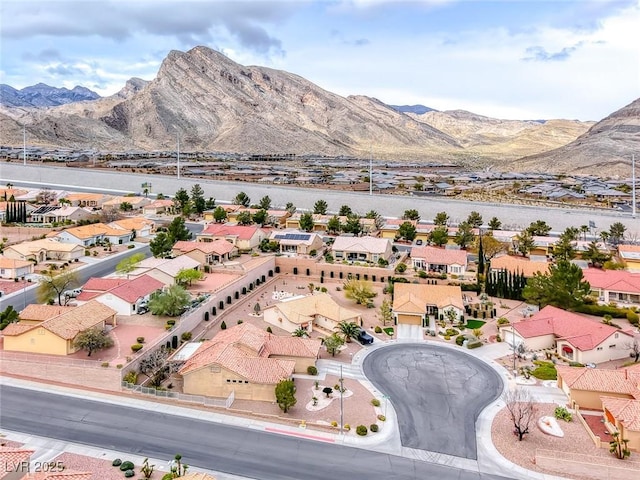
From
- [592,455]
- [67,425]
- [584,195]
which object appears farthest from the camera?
[584,195]

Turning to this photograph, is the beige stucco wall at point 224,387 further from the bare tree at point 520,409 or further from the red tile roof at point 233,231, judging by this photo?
the red tile roof at point 233,231

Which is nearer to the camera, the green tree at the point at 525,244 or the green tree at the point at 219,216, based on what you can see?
the green tree at the point at 525,244

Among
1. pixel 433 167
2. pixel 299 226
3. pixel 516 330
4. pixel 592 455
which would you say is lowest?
pixel 592 455

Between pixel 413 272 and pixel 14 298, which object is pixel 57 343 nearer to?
pixel 14 298

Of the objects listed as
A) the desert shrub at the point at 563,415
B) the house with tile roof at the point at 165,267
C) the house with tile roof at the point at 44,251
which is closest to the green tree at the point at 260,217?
the house with tile roof at the point at 165,267

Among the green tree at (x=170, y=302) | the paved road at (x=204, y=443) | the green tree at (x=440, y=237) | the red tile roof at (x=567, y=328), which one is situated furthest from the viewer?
the green tree at (x=440, y=237)

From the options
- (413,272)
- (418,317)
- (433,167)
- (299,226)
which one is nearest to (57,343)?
(418,317)

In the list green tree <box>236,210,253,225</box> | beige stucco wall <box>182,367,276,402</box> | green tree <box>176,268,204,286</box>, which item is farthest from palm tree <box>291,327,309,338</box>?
green tree <box>236,210,253,225</box>

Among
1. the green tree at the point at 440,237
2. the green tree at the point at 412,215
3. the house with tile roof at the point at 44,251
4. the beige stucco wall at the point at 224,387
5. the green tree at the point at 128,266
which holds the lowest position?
the beige stucco wall at the point at 224,387

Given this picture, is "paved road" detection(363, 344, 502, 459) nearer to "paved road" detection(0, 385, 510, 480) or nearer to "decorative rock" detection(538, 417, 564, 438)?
"paved road" detection(0, 385, 510, 480)
